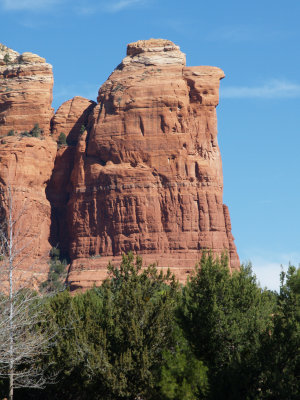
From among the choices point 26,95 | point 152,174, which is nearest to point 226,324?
point 152,174

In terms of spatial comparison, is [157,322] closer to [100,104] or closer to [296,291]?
[296,291]

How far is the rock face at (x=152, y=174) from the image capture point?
10494 centimetres

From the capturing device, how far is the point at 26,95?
115188 millimetres

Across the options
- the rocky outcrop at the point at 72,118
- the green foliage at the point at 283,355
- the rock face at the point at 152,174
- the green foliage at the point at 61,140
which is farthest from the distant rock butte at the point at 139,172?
the green foliage at the point at 283,355

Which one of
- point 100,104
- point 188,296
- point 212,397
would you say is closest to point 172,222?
point 100,104

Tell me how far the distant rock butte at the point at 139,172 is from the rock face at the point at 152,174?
13 centimetres

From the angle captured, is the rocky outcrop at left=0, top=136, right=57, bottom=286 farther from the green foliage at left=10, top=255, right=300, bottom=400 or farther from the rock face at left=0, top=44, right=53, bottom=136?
the green foliage at left=10, top=255, right=300, bottom=400

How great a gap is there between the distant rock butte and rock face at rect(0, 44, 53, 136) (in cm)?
19

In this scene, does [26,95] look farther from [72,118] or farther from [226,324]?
[226,324]

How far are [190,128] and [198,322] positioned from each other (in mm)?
70299

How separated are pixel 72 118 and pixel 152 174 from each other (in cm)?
1927

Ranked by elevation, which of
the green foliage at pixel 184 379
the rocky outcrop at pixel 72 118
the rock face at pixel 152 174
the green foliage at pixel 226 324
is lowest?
the green foliage at pixel 184 379

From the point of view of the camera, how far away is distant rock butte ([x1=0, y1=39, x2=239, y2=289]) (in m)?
105

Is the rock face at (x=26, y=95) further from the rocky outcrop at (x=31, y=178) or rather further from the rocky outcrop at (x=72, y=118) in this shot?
the rocky outcrop at (x=31, y=178)
